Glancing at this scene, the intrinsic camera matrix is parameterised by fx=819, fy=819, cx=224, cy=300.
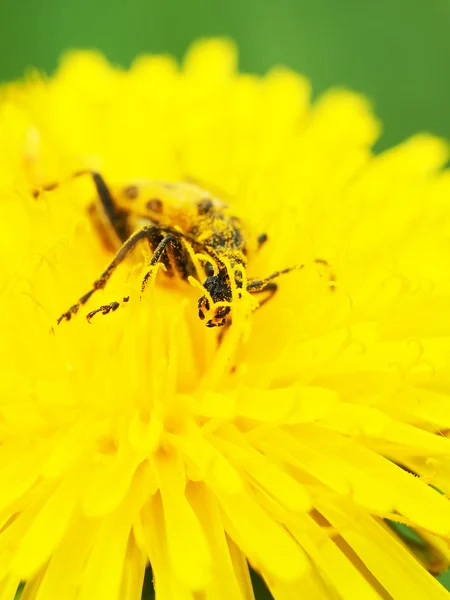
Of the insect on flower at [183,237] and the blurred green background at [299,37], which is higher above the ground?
the blurred green background at [299,37]

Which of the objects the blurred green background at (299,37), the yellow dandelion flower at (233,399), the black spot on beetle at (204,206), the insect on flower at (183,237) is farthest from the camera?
the blurred green background at (299,37)

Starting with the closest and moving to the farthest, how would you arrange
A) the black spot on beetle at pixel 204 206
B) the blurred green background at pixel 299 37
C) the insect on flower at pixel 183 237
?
the insect on flower at pixel 183 237
the black spot on beetle at pixel 204 206
the blurred green background at pixel 299 37

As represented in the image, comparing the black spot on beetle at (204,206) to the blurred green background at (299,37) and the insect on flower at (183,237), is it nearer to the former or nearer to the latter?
the insect on flower at (183,237)

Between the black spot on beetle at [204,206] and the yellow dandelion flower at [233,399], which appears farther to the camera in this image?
the black spot on beetle at [204,206]

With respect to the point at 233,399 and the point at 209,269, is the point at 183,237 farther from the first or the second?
the point at 233,399

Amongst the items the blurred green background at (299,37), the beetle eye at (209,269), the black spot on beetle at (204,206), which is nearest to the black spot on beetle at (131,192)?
the black spot on beetle at (204,206)

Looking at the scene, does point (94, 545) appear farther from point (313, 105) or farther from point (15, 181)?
point (313, 105)

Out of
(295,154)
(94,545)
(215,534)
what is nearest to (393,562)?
(215,534)
